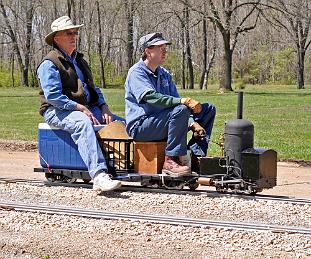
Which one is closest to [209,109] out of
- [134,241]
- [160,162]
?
[160,162]

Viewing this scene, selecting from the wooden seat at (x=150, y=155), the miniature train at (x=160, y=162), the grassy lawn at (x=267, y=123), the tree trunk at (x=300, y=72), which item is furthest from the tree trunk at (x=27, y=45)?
the wooden seat at (x=150, y=155)

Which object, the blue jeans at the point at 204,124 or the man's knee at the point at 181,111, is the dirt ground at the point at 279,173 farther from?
the man's knee at the point at 181,111

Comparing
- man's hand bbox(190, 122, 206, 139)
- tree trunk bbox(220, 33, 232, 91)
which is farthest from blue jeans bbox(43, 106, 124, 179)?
tree trunk bbox(220, 33, 232, 91)

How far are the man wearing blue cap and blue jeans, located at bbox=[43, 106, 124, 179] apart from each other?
42cm

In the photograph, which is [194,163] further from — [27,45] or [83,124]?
[27,45]

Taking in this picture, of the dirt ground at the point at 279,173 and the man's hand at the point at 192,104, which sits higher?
the man's hand at the point at 192,104

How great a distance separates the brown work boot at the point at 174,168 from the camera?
7.16 m

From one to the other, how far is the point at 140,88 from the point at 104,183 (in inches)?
41.3

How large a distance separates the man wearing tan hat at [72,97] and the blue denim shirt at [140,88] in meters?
0.45

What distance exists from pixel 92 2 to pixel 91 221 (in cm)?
5923

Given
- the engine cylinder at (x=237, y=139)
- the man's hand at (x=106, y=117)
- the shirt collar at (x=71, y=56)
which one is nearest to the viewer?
the engine cylinder at (x=237, y=139)

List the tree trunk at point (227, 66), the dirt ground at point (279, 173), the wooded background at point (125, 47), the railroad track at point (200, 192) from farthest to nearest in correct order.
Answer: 1. the wooded background at point (125, 47)
2. the tree trunk at point (227, 66)
3. the dirt ground at point (279, 173)
4. the railroad track at point (200, 192)

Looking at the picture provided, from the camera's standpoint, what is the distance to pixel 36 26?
69.5m

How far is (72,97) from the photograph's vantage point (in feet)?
25.4
